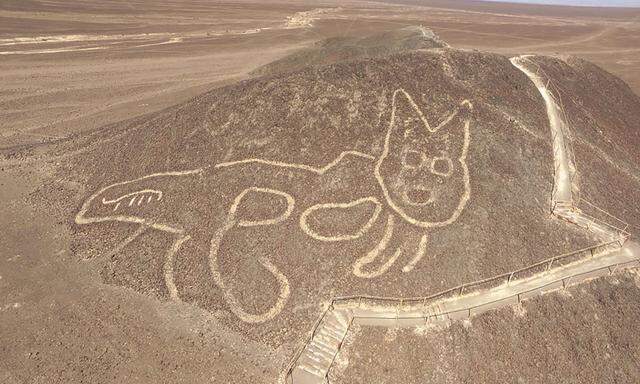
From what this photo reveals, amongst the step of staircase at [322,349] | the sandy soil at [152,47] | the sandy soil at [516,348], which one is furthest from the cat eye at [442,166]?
the sandy soil at [152,47]

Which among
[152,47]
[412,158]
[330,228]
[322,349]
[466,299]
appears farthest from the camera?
[152,47]

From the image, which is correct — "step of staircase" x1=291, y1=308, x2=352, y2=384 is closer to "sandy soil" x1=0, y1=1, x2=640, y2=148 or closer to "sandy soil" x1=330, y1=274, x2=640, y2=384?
"sandy soil" x1=330, y1=274, x2=640, y2=384

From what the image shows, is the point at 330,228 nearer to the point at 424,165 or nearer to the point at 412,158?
the point at 412,158

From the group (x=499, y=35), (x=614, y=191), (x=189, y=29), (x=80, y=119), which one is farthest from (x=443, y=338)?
(x=499, y=35)

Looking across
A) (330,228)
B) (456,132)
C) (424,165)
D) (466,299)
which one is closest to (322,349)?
(330,228)

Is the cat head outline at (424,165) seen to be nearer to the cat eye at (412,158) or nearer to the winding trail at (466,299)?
the cat eye at (412,158)

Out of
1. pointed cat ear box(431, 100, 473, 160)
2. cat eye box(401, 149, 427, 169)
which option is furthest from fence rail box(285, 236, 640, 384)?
cat eye box(401, 149, 427, 169)
